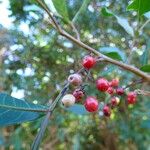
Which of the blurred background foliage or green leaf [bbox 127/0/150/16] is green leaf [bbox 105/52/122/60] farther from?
the blurred background foliage

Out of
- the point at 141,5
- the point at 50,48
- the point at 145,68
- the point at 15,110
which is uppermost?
the point at 50,48

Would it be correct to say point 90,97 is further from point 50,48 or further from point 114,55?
point 50,48

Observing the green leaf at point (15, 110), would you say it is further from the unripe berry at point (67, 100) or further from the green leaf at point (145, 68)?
the green leaf at point (145, 68)

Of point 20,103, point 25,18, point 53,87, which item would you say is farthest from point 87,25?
point 20,103

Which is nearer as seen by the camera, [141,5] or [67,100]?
[67,100]

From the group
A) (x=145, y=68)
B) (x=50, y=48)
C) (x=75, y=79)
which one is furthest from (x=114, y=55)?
(x=50, y=48)

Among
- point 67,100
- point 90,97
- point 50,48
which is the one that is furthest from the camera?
point 50,48

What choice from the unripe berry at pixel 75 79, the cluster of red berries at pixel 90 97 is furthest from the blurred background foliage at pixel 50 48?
the unripe berry at pixel 75 79

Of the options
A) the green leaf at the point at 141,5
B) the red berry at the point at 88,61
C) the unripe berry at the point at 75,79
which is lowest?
the unripe berry at the point at 75,79
